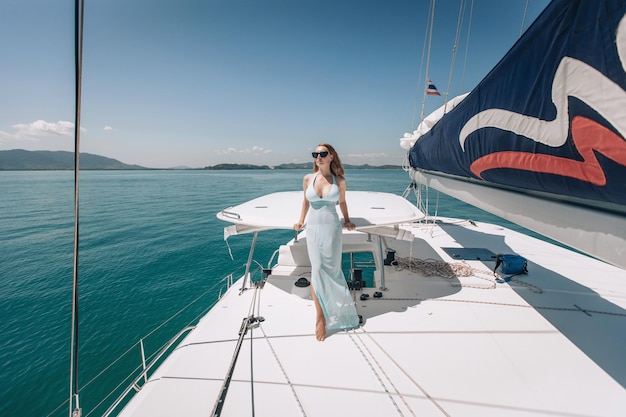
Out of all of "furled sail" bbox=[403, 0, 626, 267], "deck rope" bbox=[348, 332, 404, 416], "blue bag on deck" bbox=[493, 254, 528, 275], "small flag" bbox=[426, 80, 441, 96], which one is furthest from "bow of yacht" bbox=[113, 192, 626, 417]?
"small flag" bbox=[426, 80, 441, 96]

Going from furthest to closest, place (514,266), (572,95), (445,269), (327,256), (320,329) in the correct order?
(445,269), (514,266), (320,329), (327,256), (572,95)

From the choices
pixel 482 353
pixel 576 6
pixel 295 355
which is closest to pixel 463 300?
pixel 482 353

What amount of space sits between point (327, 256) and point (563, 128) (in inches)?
90.4

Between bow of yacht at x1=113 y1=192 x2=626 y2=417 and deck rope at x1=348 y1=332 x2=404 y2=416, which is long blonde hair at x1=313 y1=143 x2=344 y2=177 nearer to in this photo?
bow of yacht at x1=113 y1=192 x2=626 y2=417

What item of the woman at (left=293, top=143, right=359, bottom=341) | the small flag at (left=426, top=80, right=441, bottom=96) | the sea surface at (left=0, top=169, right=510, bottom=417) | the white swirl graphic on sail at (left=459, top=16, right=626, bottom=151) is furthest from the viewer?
the small flag at (left=426, top=80, right=441, bottom=96)

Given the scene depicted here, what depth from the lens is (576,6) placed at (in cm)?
152

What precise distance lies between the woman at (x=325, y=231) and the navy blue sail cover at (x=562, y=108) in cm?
153

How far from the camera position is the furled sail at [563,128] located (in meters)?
1.23

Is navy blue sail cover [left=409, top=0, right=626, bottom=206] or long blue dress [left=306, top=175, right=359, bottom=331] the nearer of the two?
navy blue sail cover [left=409, top=0, right=626, bottom=206]

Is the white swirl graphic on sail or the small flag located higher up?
the small flag

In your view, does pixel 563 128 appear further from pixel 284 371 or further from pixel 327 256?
pixel 284 371

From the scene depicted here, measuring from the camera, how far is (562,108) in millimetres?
1523

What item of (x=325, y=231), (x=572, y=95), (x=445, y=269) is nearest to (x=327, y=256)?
(x=325, y=231)

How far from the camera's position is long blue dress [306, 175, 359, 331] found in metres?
2.89
